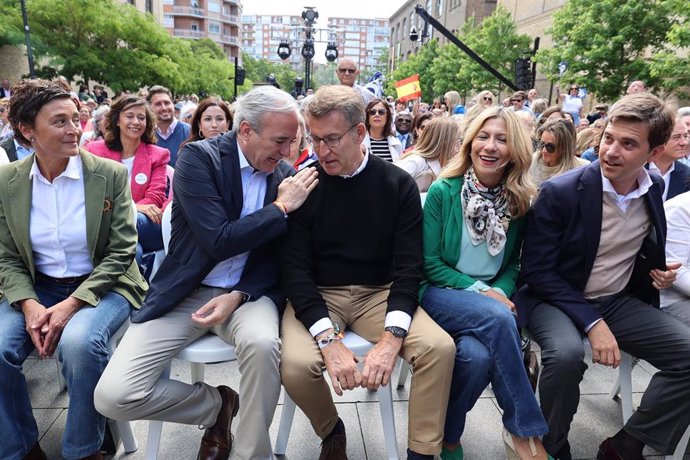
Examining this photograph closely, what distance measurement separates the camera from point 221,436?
7.79ft

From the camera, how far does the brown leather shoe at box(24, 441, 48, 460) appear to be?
2.20 metres

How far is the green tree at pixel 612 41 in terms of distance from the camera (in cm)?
1237

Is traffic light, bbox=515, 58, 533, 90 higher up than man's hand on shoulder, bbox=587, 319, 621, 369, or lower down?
higher up

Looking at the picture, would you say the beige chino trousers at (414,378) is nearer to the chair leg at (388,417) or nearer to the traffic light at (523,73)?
the chair leg at (388,417)

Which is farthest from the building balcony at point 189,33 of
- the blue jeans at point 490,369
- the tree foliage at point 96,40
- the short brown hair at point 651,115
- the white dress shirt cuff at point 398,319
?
the blue jeans at point 490,369

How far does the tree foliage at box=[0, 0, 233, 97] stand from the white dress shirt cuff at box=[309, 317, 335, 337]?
18188 millimetres

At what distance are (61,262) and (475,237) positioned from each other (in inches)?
82.3

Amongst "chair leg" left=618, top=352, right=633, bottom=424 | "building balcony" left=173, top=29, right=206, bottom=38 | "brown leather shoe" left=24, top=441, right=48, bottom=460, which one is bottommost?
"brown leather shoe" left=24, top=441, right=48, bottom=460

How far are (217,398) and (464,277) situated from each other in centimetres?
134

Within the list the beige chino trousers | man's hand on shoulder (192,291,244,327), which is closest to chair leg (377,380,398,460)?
the beige chino trousers

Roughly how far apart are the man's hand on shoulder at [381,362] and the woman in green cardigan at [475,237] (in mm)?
292

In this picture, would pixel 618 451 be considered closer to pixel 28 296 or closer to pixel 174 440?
pixel 174 440

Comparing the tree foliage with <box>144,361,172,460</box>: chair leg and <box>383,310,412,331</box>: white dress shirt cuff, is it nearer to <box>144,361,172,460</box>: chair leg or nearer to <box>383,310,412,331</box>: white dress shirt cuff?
<box>144,361,172,460</box>: chair leg

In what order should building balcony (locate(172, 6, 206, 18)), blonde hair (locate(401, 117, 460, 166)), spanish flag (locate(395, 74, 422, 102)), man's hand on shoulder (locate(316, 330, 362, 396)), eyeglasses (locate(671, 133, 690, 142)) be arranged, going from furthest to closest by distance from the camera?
building balcony (locate(172, 6, 206, 18))
spanish flag (locate(395, 74, 422, 102))
blonde hair (locate(401, 117, 460, 166))
eyeglasses (locate(671, 133, 690, 142))
man's hand on shoulder (locate(316, 330, 362, 396))
